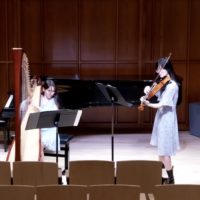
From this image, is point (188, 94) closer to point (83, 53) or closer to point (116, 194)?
point (83, 53)

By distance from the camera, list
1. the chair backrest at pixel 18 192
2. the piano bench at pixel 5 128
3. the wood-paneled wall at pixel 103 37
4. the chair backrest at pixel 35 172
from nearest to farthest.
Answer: the chair backrest at pixel 18 192 < the chair backrest at pixel 35 172 < the piano bench at pixel 5 128 < the wood-paneled wall at pixel 103 37

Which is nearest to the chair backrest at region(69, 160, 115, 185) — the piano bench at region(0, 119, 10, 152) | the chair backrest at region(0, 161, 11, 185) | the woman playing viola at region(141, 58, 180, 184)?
the chair backrest at region(0, 161, 11, 185)

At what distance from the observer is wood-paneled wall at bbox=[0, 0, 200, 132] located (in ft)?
27.7

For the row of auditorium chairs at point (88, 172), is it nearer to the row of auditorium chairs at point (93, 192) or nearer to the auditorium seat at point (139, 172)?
the auditorium seat at point (139, 172)

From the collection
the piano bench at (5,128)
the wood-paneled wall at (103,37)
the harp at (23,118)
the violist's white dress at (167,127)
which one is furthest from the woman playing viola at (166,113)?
the wood-paneled wall at (103,37)

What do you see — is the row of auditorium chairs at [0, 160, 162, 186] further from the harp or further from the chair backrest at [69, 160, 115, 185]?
the harp

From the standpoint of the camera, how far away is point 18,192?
2.75 m

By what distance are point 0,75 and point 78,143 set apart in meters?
2.32

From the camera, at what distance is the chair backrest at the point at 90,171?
3.43 metres

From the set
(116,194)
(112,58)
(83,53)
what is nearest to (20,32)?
(83,53)

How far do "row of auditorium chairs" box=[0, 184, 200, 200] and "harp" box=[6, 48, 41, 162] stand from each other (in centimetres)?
116

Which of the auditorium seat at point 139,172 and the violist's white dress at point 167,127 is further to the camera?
the violist's white dress at point 167,127

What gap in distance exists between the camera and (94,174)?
→ 3439mm

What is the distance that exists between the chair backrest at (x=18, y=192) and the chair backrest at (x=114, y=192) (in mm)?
393
